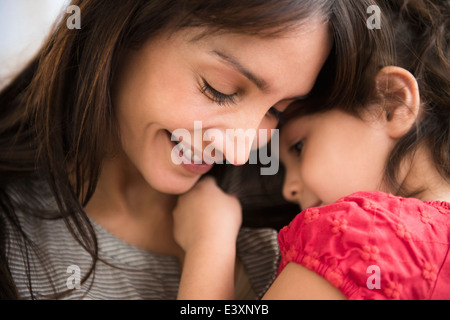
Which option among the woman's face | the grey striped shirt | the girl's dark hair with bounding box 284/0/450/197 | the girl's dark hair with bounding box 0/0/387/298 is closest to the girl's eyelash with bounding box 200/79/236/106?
the woman's face

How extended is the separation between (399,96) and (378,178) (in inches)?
7.0

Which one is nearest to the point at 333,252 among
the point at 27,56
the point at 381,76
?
the point at 381,76

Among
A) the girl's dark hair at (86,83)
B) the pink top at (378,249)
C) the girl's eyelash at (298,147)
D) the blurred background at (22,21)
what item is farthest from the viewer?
the blurred background at (22,21)

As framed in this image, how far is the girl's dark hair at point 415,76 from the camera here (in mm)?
989

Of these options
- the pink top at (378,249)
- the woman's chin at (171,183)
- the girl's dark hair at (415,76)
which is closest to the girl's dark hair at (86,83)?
the girl's dark hair at (415,76)

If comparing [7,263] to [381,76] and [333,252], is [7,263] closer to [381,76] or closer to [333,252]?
[333,252]

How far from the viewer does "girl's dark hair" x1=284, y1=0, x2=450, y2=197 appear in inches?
38.9

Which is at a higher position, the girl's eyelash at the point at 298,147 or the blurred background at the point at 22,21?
the blurred background at the point at 22,21

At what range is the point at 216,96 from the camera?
0.91 meters

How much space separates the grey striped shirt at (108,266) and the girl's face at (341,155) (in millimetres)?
238

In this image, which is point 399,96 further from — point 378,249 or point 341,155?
point 378,249

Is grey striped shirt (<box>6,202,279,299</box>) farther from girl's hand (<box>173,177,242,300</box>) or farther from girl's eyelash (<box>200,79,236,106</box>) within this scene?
girl's eyelash (<box>200,79,236,106</box>)

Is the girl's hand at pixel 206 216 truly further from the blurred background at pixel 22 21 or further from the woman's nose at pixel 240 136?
the blurred background at pixel 22 21

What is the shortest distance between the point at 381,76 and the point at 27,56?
3.22 feet
